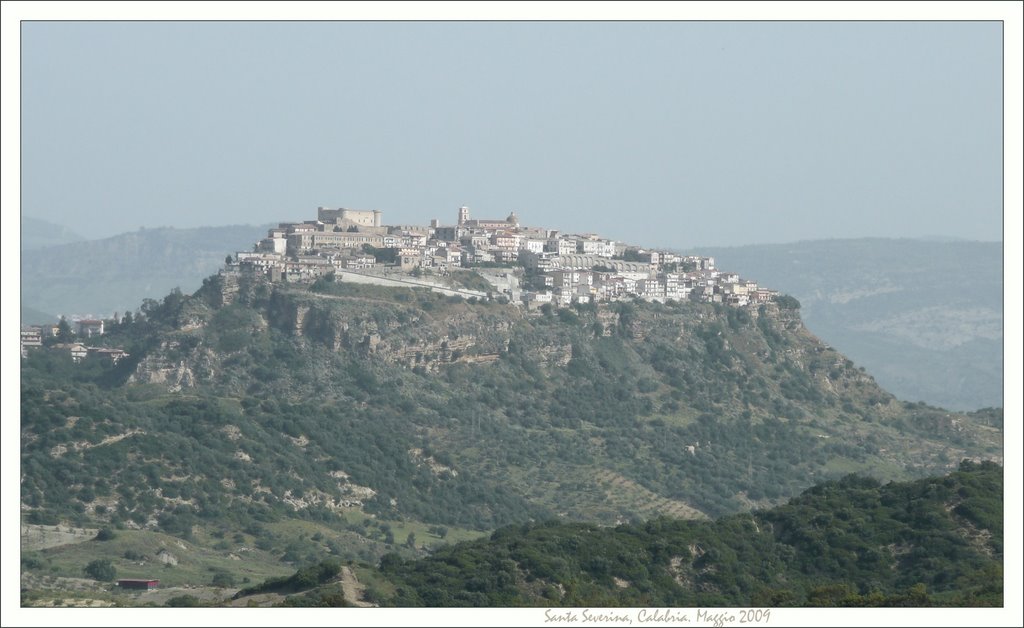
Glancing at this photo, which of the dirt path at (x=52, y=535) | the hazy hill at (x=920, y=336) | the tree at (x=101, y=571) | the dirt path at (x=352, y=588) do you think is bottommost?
the tree at (x=101, y=571)

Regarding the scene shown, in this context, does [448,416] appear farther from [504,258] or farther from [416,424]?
[504,258]

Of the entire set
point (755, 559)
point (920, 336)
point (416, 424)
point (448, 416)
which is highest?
point (920, 336)

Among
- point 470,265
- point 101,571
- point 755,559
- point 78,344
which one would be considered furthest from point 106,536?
point 470,265

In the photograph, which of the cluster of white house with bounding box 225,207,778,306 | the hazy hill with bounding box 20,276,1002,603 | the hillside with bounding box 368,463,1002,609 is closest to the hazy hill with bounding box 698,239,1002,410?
the cluster of white house with bounding box 225,207,778,306

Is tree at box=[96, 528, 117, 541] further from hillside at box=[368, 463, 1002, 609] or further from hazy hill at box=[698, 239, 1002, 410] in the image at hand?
hazy hill at box=[698, 239, 1002, 410]

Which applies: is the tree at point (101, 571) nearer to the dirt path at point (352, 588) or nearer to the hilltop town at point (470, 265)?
the dirt path at point (352, 588)

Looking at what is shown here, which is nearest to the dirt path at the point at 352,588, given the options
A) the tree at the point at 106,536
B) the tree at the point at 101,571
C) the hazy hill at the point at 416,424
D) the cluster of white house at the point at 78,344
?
the tree at the point at 101,571
